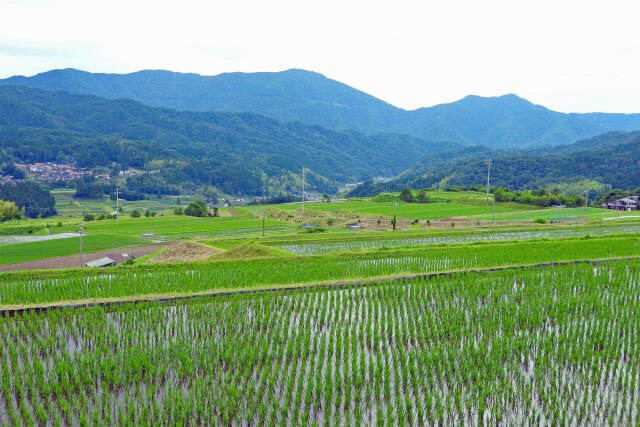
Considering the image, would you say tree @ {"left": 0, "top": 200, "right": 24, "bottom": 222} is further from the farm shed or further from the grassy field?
the farm shed

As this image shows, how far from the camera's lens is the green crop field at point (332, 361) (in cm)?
873

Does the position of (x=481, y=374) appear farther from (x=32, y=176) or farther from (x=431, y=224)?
(x=32, y=176)

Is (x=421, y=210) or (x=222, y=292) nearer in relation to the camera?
(x=222, y=292)

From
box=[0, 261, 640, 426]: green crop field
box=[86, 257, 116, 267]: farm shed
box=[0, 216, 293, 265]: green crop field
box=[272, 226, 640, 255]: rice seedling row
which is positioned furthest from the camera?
box=[0, 216, 293, 265]: green crop field

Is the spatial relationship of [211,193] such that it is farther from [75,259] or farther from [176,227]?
[75,259]

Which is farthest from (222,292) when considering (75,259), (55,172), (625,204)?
(55,172)

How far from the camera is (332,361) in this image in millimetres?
11070

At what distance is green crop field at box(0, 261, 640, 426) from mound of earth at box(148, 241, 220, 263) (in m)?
14.5

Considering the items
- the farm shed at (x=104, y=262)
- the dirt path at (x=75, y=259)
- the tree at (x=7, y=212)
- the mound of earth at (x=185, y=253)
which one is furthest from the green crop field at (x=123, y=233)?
the tree at (x=7, y=212)

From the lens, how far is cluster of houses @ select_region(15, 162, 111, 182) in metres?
143

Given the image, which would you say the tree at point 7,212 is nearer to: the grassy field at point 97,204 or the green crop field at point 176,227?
the grassy field at point 97,204

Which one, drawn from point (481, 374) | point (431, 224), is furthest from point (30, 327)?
point (431, 224)

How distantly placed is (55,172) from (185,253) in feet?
450

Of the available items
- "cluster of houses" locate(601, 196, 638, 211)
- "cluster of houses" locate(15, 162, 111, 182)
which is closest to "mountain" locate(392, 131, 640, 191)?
"cluster of houses" locate(601, 196, 638, 211)
